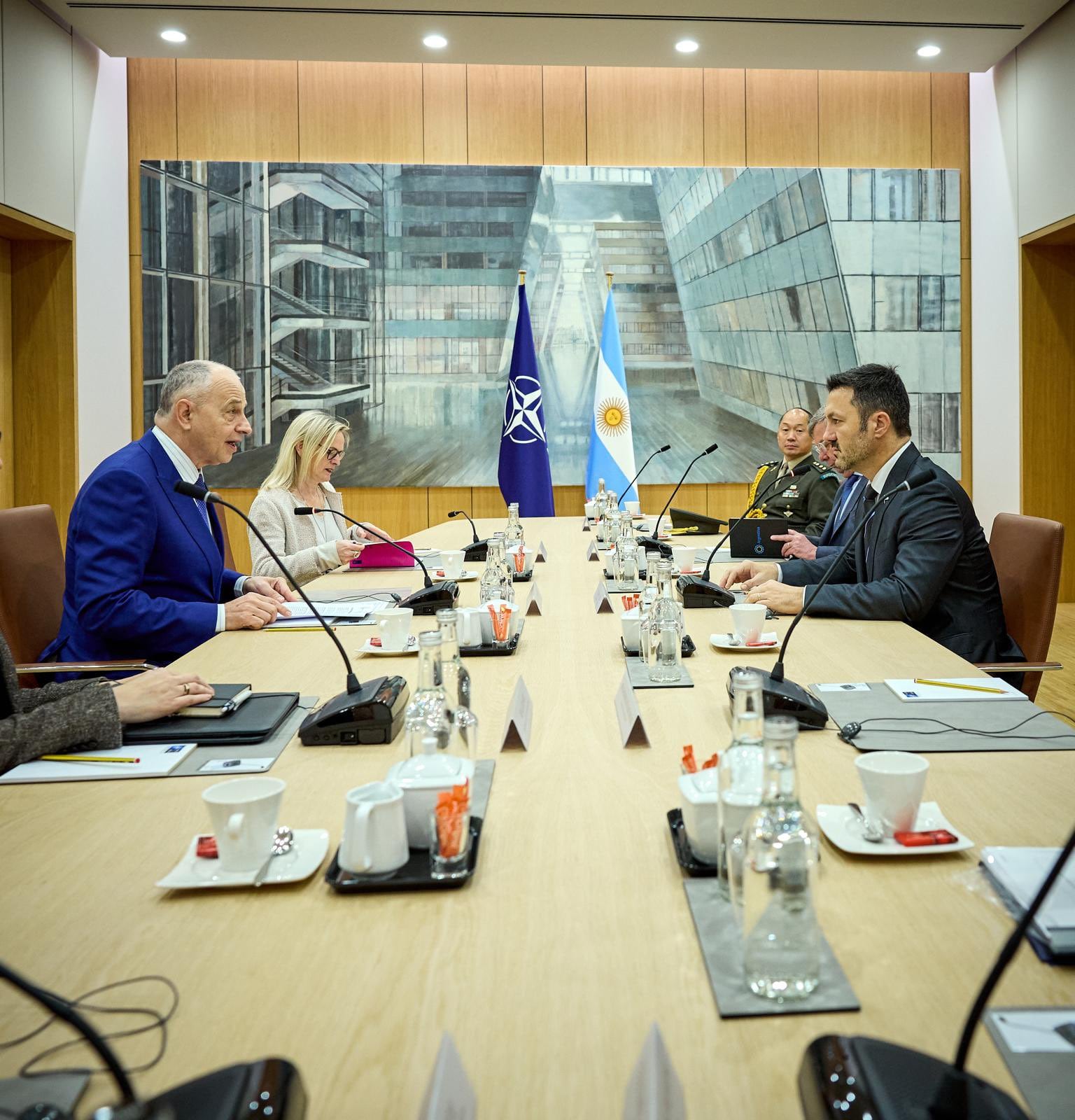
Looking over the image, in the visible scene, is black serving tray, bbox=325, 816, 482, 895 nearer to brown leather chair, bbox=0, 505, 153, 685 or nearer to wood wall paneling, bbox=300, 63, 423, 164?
brown leather chair, bbox=0, 505, 153, 685

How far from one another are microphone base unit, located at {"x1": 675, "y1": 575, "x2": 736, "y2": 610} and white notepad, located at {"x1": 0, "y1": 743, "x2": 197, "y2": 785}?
1557mm

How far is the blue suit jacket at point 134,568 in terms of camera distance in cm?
252

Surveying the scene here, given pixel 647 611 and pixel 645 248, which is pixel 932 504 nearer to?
pixel 647 611

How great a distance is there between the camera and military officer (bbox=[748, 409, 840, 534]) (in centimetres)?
503

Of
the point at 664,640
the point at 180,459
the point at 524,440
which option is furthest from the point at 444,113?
the point at 664,640

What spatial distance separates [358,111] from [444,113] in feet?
1.82

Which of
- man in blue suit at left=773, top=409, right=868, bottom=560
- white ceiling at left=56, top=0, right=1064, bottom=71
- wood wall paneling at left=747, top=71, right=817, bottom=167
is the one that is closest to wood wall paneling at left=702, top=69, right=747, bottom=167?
wood wall paneling at left=747, top=71, right=817, bottom=167

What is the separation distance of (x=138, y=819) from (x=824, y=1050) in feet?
2.99

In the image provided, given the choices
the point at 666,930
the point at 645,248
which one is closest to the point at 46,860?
the point at 666,930

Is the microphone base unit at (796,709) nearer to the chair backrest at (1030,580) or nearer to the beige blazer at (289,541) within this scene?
the chair backrest at (1030,580)

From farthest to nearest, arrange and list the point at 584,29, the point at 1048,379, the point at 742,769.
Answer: the point at 1048,379, the point at 584,29, the point at 742,769

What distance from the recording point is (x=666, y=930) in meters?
0.99

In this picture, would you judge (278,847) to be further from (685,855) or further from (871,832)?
(871,832)

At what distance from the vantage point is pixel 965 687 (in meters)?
1.87
